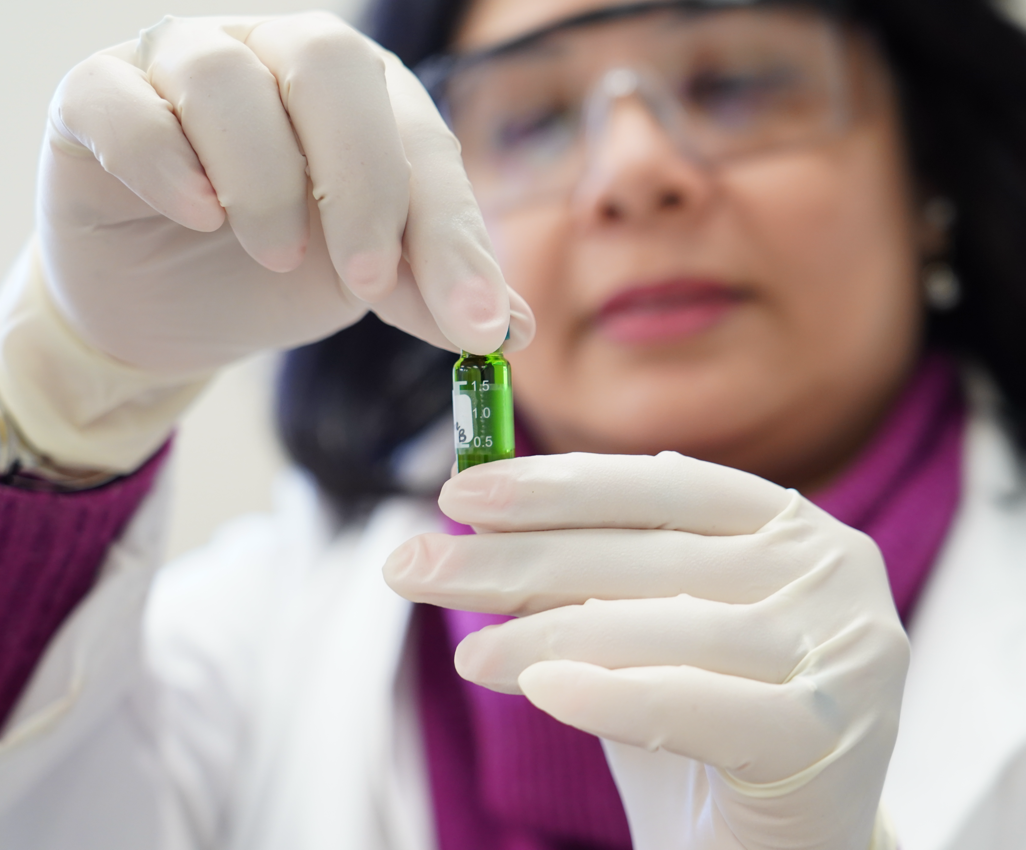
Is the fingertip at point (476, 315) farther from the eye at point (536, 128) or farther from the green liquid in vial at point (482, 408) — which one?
the eye at point (536, 128)

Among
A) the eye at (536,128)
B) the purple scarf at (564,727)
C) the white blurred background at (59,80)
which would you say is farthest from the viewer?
the white blurred background at (59,80)

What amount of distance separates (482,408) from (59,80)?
3.93 feet

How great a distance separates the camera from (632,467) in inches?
19.8

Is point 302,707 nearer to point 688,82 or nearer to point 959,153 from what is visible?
point 688,82

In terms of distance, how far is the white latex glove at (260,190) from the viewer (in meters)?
0.46

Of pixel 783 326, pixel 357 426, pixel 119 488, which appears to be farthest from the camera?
pixel 357 426

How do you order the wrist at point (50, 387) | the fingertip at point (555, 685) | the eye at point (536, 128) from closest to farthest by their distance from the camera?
the fingertip at point (555, 685) → the wrist at point (50, 387) → the eye at point (536, 128)

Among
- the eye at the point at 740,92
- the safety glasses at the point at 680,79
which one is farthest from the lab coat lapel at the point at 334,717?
the eye at the point at 740,92

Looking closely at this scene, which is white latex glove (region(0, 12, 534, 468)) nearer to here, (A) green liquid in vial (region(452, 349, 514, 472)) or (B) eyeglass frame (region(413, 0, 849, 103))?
(A) green liquid in vial (region(452, 349, 514, 472))

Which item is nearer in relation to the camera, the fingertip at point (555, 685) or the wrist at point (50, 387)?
the fingertip at point (555, 685)

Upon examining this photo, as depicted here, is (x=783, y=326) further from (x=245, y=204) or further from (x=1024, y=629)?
(x=245, y=204)

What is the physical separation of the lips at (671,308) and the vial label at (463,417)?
16.7 inches

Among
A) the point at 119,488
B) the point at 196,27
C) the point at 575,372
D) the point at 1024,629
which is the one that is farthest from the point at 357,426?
the point at 1024,629

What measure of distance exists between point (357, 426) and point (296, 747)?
0.50m
